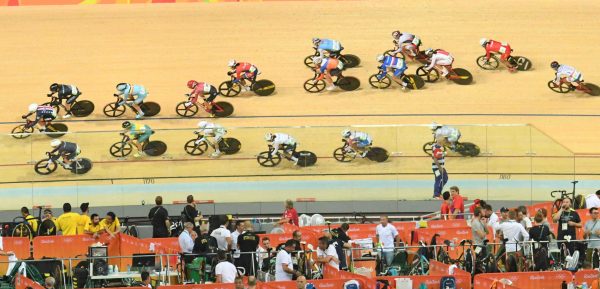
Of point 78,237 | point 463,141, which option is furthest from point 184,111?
point 78,237

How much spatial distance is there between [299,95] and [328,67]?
1.44 meters

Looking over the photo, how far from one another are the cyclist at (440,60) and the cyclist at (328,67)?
7.84 ft

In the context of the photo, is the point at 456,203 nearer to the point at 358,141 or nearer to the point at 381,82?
the point at 358,141

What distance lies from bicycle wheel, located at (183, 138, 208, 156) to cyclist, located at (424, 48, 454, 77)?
1028 centimetres

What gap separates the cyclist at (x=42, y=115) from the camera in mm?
35812

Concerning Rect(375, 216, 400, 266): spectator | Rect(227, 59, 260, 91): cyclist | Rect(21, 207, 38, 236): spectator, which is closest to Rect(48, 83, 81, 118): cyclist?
Rect(227, 59, 260, 91): cyclist

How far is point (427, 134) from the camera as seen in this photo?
104 feet

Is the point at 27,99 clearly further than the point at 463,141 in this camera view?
Yes

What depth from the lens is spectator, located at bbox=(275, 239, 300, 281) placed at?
73.4ft

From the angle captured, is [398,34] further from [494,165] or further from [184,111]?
[494,165]

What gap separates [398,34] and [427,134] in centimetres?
1027

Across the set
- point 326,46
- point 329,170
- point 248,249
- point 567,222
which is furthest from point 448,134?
point 326,46

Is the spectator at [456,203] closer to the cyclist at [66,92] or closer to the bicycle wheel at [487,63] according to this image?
the cyclist at [66,92]

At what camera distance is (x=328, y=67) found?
39594 millimetres
